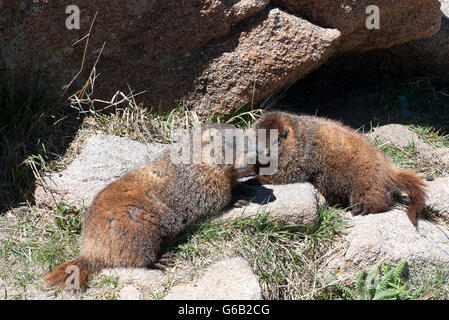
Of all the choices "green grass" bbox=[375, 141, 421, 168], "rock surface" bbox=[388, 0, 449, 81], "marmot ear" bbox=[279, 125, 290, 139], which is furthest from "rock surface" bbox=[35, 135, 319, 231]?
"rock surface" bbox=[388, 0, 449, 81]

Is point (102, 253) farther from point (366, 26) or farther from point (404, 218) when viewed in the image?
point (366, 26)

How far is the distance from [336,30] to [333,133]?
56.8 inches

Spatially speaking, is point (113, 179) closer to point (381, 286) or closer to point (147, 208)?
point (147, 208)

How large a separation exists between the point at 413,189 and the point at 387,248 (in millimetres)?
843

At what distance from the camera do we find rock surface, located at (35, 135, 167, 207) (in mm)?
5957

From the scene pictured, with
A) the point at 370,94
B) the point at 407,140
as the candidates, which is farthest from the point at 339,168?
the point at 370,94

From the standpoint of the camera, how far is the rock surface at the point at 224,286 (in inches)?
183

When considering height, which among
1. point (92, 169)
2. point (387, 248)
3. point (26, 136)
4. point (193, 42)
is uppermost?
point (193, 42)

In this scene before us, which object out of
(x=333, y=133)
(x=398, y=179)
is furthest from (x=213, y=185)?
(x=398, y=179)

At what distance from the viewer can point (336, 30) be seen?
6.70 metres

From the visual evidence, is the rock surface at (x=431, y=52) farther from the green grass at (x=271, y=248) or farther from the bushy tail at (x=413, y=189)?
the green grass at (x=271, y=248)

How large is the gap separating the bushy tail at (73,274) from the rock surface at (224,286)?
79 centimetres

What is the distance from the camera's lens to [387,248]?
18.0ft

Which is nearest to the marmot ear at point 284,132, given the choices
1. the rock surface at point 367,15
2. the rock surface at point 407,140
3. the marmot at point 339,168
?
the marmot at point 339,168
